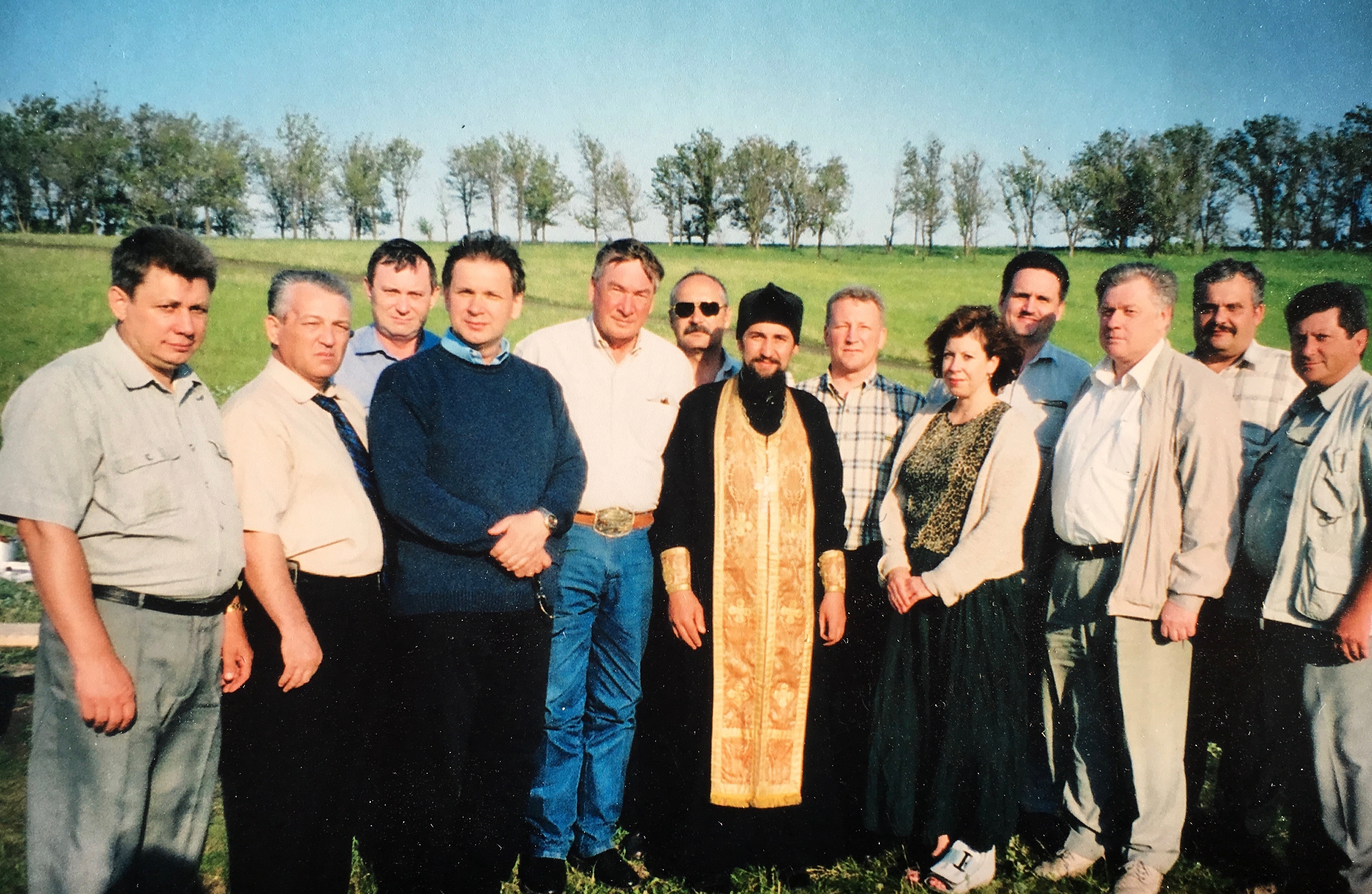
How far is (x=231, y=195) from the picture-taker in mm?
30094

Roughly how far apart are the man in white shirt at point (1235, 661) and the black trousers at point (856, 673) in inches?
60.3

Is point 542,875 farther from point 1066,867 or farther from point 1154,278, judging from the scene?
point 1154,278

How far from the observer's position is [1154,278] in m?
3.30

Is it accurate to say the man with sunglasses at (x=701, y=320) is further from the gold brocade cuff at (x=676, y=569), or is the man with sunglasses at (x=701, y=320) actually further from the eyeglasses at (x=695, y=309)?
the gold brocade cuff at (x=676, y=569)

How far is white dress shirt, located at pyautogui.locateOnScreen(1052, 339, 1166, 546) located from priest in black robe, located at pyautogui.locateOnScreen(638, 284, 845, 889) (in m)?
0.97

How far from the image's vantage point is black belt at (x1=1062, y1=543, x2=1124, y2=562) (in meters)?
3.24

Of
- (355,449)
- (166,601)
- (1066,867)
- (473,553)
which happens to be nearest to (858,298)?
(473,553)

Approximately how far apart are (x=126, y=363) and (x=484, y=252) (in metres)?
1.22

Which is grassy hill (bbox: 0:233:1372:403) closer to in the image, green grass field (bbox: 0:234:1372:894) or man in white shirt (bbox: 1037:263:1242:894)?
green grass field (bbox: 0:234:1372:894)

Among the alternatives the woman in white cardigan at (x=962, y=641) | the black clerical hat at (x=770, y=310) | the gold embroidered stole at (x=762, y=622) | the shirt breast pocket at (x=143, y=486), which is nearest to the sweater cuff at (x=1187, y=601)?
the woman in white cardigan at (x=962, y=641)

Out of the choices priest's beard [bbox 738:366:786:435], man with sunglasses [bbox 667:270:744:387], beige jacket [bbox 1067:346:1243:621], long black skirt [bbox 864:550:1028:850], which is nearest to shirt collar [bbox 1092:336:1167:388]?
beige jacket [bbox 1067:346:1243:621]

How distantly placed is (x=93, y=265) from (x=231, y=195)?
1595cm

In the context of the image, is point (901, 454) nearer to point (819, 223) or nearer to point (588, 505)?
point (588, 505)

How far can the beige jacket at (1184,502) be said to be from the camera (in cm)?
307
